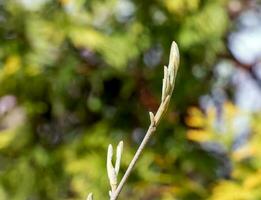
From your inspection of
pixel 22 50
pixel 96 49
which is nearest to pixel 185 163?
pixel 96 49

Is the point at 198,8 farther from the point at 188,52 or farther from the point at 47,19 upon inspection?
the point at 47,19

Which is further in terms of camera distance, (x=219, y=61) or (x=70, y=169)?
(x=219, y=61)

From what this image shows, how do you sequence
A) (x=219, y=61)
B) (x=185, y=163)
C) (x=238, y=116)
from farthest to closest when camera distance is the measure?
(x=219, y=61), (x=185, y=163), (x=238, y=116)

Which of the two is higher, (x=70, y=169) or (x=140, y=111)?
(x=140, y=111)

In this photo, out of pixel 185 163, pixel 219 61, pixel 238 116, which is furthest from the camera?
pixel 219 61

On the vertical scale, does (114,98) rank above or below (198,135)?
above

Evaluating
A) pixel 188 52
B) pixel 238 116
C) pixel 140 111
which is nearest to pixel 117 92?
pixel 140 111

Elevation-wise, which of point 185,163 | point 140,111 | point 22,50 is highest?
point 22,50

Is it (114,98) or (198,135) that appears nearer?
(198,135)
